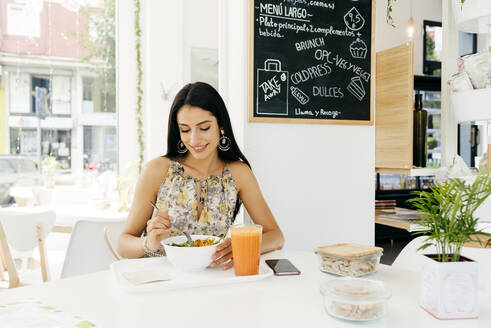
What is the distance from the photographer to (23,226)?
107 inches

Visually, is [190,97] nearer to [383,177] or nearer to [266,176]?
[266,176]

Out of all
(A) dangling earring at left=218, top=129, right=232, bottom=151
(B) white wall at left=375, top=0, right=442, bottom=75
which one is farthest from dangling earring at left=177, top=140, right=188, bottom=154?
(B) white wall at left=375, top=0, right=442, bottom=75

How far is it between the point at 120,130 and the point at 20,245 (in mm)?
1698

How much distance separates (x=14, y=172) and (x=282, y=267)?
11.8 feet

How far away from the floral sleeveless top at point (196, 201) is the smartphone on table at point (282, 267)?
51 cm

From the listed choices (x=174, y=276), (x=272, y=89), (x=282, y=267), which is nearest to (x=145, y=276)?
(x=174, y=276)

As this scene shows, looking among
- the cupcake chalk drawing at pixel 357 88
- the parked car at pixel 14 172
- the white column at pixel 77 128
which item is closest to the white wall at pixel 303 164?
the cupcake chalk drawing at pixel 357 88

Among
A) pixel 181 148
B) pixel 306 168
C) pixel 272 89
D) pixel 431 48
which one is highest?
pixel 431 48

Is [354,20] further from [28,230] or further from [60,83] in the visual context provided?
[60,83]

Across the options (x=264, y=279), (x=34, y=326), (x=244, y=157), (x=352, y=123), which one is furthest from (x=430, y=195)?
(x=352, y=123)

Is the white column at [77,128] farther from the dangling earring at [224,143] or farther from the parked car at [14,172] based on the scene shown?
the dangling earring at [224,143]

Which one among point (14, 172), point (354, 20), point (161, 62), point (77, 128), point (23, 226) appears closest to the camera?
point (354, 20)

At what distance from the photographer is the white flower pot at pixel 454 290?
2.95 ft

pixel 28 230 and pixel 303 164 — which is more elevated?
pixel 303 164
